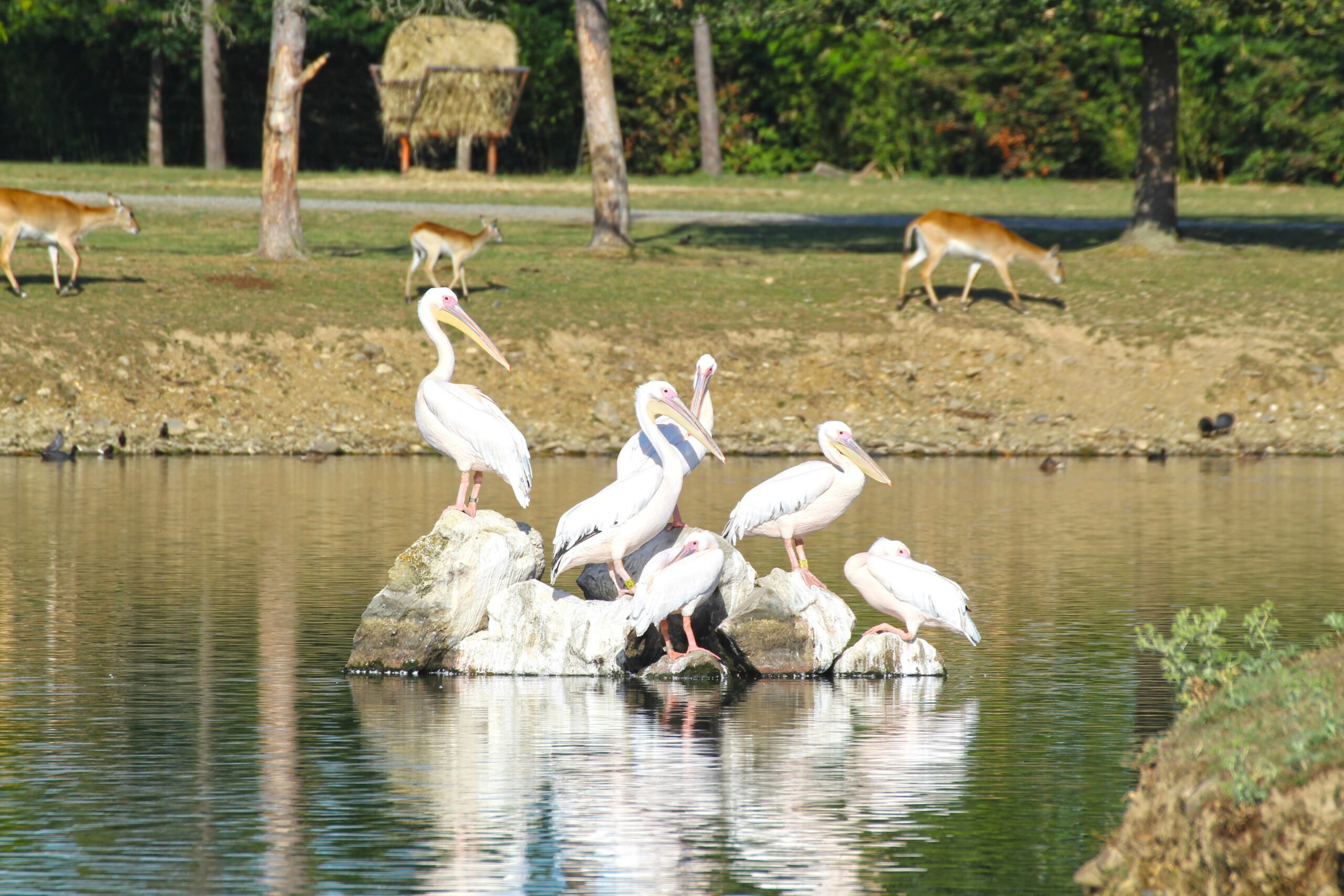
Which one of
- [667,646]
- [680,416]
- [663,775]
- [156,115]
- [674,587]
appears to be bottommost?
[663,775]

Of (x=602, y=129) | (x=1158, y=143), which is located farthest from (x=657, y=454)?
(x=1158, y=143)

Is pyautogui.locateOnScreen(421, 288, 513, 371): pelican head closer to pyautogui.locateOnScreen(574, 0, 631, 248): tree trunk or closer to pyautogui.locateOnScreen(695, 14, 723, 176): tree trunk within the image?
pyautogui.locateOnScreen(574, 0, 631, 248): tree trunk

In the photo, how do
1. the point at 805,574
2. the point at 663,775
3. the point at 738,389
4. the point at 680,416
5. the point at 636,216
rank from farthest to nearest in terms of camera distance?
the point at 636,216 → the point at 738,389 → the point at 680,416 → the point at 805,574 → the point at 663,775

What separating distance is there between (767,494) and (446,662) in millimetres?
2262

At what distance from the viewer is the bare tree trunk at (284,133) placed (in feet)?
85.5

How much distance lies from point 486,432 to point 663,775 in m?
3.82

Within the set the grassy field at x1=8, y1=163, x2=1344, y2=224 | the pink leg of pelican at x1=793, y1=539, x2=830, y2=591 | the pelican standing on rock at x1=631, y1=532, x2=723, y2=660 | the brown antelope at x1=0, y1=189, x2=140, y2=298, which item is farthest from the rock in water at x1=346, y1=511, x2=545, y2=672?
the grassy field at x1=8, y1=163, x2=1344, y2=224

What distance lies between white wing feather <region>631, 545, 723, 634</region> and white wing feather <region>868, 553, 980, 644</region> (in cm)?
101

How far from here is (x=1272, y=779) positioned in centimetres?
626

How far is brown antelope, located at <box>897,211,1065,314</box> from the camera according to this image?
26.1 metres

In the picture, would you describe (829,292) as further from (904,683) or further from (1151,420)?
(904,683)

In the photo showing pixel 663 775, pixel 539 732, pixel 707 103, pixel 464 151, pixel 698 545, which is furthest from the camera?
pixel 707 103

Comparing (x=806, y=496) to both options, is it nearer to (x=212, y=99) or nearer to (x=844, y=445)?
(x=844, y=445)

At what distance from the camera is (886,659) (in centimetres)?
1122
